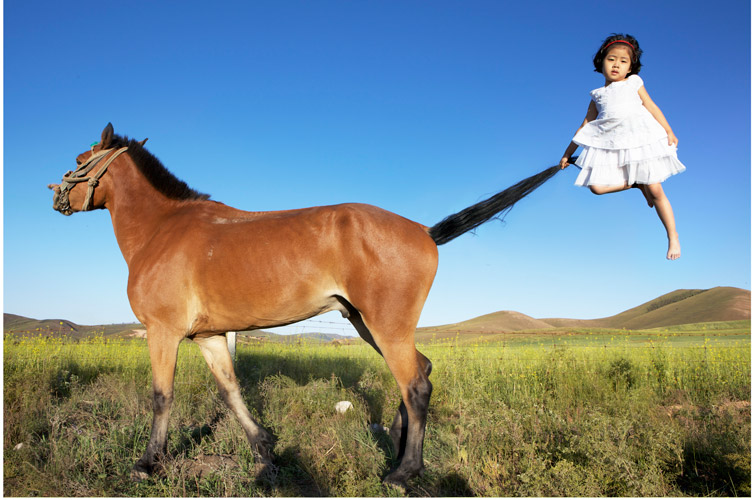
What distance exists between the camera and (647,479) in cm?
310

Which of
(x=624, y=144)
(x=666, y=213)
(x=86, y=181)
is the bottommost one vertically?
(x=666, y=213)

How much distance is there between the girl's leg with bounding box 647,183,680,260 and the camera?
218 cm

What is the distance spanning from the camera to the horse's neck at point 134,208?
4.66 meters

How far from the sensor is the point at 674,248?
216cm

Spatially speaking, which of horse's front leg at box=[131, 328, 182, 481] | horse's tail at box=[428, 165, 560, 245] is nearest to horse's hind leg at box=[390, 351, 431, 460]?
horse's tail at box=[428, 165, 560, 245]

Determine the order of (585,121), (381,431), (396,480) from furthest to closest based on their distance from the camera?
(381,431)
(396,480)
(585,121)

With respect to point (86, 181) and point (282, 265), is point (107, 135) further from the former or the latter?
point (282, 265)

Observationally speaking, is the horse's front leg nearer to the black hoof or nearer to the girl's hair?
the black hoof

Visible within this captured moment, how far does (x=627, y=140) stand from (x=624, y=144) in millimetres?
30

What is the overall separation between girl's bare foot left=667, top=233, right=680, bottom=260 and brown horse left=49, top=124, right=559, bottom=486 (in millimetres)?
1023

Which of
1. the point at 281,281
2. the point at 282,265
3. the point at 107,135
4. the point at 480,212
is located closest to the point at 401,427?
the point at 281,281

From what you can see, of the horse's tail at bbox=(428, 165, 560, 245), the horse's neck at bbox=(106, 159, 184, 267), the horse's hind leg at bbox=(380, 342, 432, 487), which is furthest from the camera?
the horse's neck at bbox=(106, 159, 184, 267)

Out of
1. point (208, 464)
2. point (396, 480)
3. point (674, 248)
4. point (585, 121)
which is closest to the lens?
point (674, 248)

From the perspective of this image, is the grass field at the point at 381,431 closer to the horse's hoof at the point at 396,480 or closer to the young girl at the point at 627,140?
the horse's hoof at the point at 396,480
